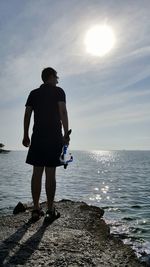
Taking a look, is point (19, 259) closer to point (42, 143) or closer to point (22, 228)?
point (22, 228)

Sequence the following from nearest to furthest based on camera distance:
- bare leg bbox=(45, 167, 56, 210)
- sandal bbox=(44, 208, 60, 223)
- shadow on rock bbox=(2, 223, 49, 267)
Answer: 1. shadow on rock bbox=(2, 223, 49, 267)
2. bare leg bbox=(45, 167, 56, 210)
3. sandal bbox=(44, 208, 60, 223)

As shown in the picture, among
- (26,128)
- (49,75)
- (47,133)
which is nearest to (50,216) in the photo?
(47,133)

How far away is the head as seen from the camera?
765cm

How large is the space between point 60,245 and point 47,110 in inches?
109

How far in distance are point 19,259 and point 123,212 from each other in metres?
12.5

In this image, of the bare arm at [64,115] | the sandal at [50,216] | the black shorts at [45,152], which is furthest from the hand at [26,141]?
the sandal at [50,216]

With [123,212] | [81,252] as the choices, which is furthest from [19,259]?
[123,212]

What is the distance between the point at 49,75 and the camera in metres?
7.66

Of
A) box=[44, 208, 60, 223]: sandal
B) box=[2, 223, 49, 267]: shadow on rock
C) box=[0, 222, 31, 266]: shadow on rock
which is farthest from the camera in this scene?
box=[44, 208, 60, 223]: sandal

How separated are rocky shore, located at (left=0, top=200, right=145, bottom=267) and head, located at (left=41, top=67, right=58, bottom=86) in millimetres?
2871

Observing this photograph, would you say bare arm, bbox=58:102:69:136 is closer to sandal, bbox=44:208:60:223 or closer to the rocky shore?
sandal, bbox=44:208:60:223

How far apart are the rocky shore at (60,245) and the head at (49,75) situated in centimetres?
287

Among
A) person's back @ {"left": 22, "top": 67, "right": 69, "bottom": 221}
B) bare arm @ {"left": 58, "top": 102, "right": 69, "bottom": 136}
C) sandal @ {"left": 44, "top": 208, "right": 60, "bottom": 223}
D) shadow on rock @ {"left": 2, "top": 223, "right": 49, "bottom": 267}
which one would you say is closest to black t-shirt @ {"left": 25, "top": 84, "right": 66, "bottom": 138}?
person's back @ {"left": 22, "top": 67, "right": 69, "bottom": 221}

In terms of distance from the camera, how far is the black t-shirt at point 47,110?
24.7 ft
